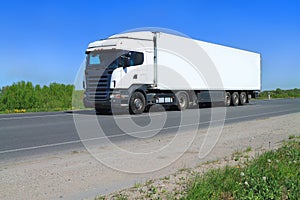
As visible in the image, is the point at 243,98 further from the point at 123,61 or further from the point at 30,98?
the point at 30,98

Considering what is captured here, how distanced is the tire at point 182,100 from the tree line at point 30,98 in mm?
9801

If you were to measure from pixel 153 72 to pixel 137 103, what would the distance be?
2.01 m

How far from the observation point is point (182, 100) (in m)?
21.2

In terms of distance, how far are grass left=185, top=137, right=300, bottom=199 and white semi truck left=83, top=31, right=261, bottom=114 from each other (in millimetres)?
11754

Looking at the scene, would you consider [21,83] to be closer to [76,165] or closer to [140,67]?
[140,67]

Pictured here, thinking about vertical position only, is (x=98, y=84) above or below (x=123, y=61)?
below

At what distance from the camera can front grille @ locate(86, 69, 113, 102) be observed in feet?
55.6

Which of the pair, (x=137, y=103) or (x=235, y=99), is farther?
(x=235, y=99)

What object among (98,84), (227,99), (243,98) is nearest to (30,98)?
(98,84)

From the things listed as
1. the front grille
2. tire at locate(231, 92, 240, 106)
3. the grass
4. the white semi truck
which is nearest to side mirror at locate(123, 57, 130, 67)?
the white semi truck

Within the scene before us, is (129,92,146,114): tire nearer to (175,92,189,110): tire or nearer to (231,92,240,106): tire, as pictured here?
(175,92,189,110): tire

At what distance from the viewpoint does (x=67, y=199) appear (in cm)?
447

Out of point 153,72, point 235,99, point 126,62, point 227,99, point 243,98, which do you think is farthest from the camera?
point 243,98

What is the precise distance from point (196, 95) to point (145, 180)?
57.7 feet
